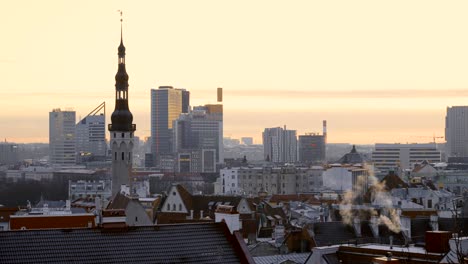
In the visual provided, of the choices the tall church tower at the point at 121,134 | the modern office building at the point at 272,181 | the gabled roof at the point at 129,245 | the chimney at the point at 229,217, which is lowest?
the modern office building at the point at 272,181

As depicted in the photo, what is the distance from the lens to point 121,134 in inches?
3787

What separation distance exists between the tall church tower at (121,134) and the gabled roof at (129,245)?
6408 cm

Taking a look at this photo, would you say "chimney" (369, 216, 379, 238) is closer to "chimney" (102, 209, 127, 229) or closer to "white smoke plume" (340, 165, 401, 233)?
"white smoke plume" (340, 165, 401, 233)

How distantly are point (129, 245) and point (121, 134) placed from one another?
6838 cm

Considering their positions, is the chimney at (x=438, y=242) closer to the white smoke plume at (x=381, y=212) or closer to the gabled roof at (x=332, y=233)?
the gabled roof at (x=332, y=233)

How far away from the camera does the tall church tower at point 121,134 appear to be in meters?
94.4

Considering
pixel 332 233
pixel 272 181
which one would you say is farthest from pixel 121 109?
pixel 272 181

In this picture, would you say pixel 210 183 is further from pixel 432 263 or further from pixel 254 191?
pixel 432 263

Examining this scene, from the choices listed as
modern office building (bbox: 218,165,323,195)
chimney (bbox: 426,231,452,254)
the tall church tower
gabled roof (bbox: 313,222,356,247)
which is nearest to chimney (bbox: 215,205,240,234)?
chimney (bbox: 426,231,452,254)

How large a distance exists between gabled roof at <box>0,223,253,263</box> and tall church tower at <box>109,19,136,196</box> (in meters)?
64.1

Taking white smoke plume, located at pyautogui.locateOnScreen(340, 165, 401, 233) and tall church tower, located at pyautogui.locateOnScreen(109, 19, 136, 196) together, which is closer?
white smoke plume, located at pyautogui.locateOnScreen(340, 165, 401, 233)

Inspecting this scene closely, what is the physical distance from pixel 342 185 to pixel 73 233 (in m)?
128

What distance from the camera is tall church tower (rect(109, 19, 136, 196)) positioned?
9438 cm

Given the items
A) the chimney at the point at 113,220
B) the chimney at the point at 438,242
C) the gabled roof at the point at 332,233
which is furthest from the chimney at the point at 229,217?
the gabled roof at the point at 332,233
